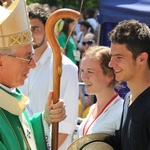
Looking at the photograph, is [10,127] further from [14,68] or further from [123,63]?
[123,63]

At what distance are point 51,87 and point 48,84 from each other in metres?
0.04

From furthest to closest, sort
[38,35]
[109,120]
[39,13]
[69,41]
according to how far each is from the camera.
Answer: [69,41] → [39,13] → [38,35] → [109,120]

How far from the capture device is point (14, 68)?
2.50 meters

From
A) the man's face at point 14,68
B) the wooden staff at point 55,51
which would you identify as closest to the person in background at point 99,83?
the wooden staff at point 55,51

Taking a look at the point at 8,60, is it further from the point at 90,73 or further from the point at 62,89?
the point at 62,89

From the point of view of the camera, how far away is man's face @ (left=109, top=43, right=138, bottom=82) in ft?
8.59

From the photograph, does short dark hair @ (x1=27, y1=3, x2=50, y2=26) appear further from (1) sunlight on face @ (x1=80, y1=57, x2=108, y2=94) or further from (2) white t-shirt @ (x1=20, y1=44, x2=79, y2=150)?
(1) sunlight on face @ (x1=80, y1=57, x2=108, y2=94)

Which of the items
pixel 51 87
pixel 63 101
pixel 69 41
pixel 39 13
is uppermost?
pixel 39 13

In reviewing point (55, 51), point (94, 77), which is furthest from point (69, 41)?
point (55, 51)

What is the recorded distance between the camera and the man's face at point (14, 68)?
2.48m

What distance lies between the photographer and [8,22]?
2.57 meters

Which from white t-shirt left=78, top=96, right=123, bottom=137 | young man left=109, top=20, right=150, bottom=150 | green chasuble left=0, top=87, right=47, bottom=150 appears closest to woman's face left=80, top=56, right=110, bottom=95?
white t-shirt left=78, top=96, right=123, bottom=137

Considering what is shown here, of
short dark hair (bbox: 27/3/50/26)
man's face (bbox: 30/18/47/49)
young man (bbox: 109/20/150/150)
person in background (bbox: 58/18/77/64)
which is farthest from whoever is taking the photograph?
person in background (bbox: 58/18/77/64)

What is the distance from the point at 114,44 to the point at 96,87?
0.61 metres
